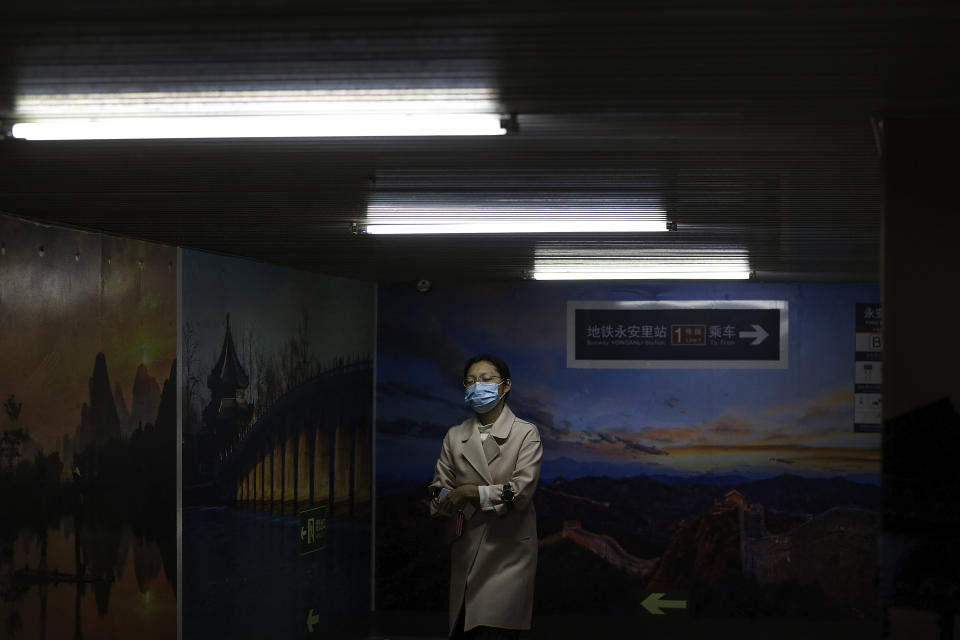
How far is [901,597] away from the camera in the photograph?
3.57 metres

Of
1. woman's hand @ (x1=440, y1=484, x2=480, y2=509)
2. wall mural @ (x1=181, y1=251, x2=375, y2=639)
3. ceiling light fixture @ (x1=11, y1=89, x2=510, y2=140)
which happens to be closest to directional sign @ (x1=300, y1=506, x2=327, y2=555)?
wall mural @ (x1=181, y1=251, x2=375, y2=639)

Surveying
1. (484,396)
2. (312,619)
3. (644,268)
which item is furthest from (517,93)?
(312,619)

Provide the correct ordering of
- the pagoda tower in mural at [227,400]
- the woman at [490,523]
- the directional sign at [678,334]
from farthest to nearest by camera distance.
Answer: the directional sign at [678,334]
the pagoda tower in mural at [227,400]
the woman at [490,523]

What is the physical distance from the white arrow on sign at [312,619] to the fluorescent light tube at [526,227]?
11.6 ft

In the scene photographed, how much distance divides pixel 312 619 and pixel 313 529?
2.08ft

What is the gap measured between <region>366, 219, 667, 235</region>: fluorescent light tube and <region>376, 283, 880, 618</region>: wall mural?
154 inches

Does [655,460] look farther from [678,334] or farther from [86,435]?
[86,435]

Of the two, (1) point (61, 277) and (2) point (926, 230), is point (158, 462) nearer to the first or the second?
(1) point (61, 277)

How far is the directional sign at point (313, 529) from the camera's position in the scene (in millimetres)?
8656

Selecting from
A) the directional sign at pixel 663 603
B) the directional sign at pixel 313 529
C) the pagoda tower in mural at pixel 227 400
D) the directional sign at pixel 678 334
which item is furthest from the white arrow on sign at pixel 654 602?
the pagoda tower in mural at pixel 227 400

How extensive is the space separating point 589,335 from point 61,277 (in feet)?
17.3

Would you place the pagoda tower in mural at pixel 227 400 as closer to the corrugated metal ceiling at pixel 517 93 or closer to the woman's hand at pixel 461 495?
the corrugated metal ceiling at pixel 517 93

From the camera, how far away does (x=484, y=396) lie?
21.1ft

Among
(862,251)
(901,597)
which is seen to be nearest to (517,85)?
(901,597)
